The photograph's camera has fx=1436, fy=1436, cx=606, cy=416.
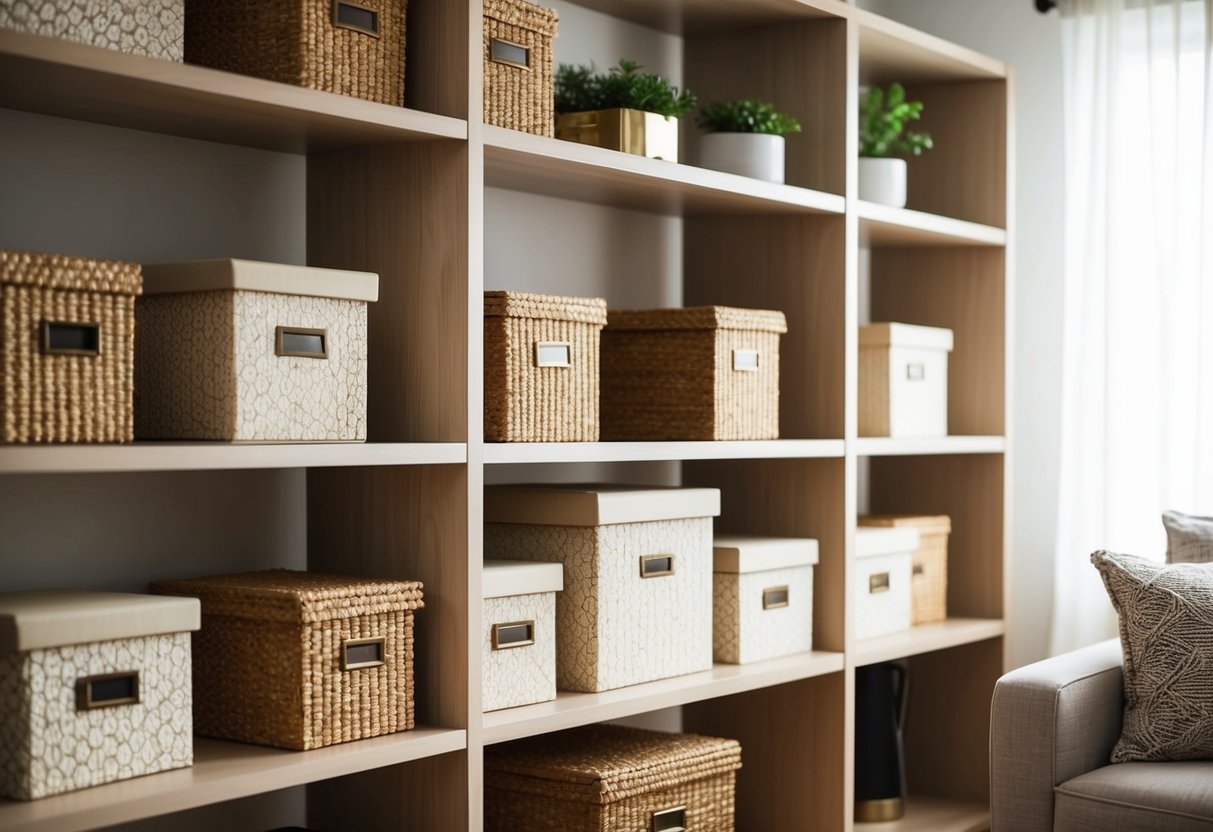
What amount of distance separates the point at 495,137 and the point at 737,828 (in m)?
1.65

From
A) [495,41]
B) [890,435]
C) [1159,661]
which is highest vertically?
[495,41]

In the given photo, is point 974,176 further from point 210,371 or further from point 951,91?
point 210,371

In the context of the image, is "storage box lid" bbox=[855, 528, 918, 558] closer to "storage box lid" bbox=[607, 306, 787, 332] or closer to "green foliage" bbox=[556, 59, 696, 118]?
"storage box lid" bbox=[607, 306, 787, 332]

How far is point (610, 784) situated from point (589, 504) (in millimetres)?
454

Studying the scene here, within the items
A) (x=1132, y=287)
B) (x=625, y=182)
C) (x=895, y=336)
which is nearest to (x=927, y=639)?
(x=895, y=336)

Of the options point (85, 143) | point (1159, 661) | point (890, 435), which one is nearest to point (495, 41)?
point (85, 143)

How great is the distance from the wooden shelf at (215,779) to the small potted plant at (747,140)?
124 cm

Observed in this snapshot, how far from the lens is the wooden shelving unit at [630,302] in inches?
76.2

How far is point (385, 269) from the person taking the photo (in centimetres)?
219

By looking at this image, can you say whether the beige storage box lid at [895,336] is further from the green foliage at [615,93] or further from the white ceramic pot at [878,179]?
the green foliage at [615,93]

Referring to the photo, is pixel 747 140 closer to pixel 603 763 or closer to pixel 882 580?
pixel 882 580

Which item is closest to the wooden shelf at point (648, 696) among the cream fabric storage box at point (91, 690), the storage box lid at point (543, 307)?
the cream fabric storage box at point (91, 690)

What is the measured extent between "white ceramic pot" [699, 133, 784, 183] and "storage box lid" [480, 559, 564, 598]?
881 millimetres

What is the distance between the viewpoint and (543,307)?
228 centimetres
